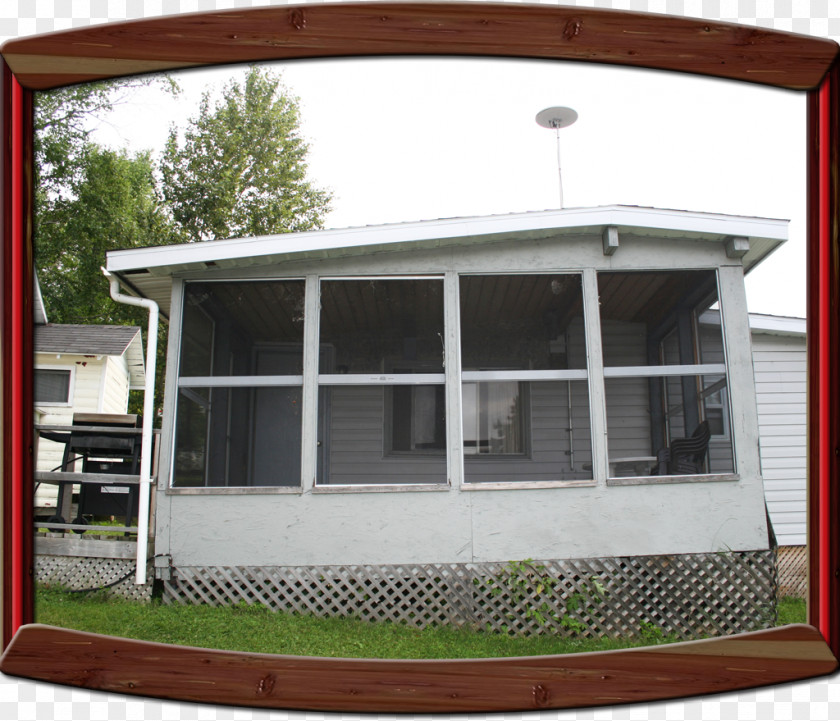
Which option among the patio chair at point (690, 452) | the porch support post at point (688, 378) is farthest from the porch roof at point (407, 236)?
the patio chair at point (690, 452)

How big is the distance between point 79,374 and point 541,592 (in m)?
2.89

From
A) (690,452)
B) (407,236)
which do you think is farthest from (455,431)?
(690,452)

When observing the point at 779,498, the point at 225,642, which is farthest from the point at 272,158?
the point at 779,498

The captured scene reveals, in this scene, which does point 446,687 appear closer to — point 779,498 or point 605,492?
point 605,492

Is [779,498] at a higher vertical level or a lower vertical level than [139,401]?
lower

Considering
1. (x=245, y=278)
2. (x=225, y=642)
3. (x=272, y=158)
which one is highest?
(x=272, y=158)

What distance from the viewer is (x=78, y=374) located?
12.6ft

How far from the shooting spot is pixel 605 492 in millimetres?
4160

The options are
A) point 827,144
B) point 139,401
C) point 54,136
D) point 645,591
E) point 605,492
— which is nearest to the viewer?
point 827,144

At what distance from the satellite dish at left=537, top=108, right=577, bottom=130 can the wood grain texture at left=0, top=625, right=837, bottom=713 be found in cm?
208

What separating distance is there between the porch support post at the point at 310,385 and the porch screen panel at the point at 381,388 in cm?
17

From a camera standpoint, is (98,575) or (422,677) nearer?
(422,677)

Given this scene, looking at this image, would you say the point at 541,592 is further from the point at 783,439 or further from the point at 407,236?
the point at 783,439

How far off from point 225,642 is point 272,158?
9.38ft
